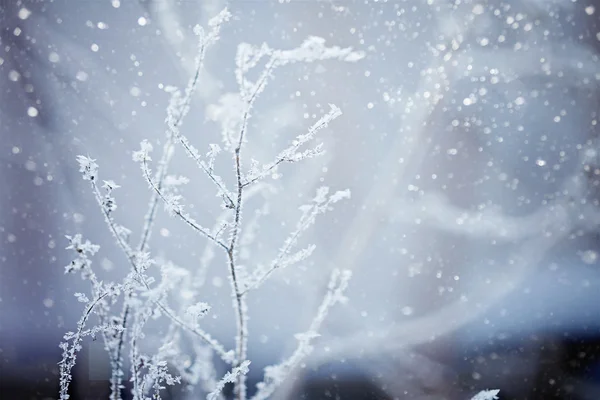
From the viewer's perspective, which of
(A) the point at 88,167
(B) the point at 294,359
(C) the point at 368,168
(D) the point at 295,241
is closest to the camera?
(A) the point at 88,167

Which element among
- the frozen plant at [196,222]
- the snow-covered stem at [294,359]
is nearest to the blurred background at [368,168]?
the snow-covered stem at [294,359]

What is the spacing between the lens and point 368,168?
4.37 metres

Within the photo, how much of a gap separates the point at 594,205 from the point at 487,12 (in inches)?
83.0

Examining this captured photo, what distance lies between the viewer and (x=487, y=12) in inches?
174

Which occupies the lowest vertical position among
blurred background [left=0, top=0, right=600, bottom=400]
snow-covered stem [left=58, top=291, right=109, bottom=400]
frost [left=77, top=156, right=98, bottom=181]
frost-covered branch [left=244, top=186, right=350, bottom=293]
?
snow-covered stem [left=58, top=291, right=109, bottom=400]

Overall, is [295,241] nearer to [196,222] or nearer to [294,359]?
[196,222]

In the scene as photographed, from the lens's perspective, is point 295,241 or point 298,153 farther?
point 295,241

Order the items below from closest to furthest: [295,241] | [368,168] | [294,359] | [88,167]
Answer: [88,167], [295,241], [294,359], [368,168]

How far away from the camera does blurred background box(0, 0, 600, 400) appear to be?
4246 millimetres

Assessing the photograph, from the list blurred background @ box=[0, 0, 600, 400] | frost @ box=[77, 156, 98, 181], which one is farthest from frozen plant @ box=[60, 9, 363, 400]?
blurred background @ box=[0, 0, 600, 400]

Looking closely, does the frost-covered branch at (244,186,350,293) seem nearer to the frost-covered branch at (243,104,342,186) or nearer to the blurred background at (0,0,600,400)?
the frost-covered branch at (243,104,342,186)

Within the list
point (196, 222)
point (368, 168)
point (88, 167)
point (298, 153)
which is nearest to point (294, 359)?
point (196, 222)

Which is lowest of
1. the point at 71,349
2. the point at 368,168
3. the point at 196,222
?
the point at 71,349

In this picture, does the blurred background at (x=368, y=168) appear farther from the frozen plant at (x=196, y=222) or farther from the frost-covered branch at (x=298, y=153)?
the frost-covered branch at (x=298, y=153)
